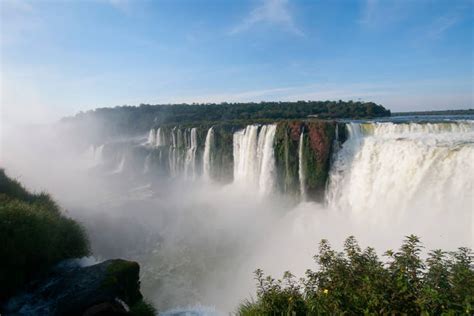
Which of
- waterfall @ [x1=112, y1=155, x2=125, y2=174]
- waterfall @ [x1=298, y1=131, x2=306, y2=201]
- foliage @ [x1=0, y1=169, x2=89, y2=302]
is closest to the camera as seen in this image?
foliage @ [x1=0, y1=169, x2=89, y2=302]

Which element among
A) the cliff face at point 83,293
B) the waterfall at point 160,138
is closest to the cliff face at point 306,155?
the cliff face at point 83,293

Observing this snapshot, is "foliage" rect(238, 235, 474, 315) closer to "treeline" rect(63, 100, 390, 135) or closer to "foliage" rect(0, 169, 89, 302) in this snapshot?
"foliage" rect(0, 169, 89, 302)

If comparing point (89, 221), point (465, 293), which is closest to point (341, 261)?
point (465, 293)

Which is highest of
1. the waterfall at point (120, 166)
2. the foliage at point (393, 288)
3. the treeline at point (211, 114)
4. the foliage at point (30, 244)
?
the treeline at point (211, 114)

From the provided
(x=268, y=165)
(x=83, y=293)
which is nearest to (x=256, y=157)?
(x=268, y=165)

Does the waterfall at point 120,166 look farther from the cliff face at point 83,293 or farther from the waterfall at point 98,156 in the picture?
the cliff face at point 83,293

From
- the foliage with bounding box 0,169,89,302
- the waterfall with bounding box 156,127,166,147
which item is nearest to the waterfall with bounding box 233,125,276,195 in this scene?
the waterfall with bounding box 156,127,166,147

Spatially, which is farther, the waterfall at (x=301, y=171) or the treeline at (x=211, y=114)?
the treeline at (x=211, y=114)

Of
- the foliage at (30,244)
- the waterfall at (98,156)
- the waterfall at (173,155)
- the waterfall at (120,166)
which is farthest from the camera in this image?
the waterfall at (98,156)
